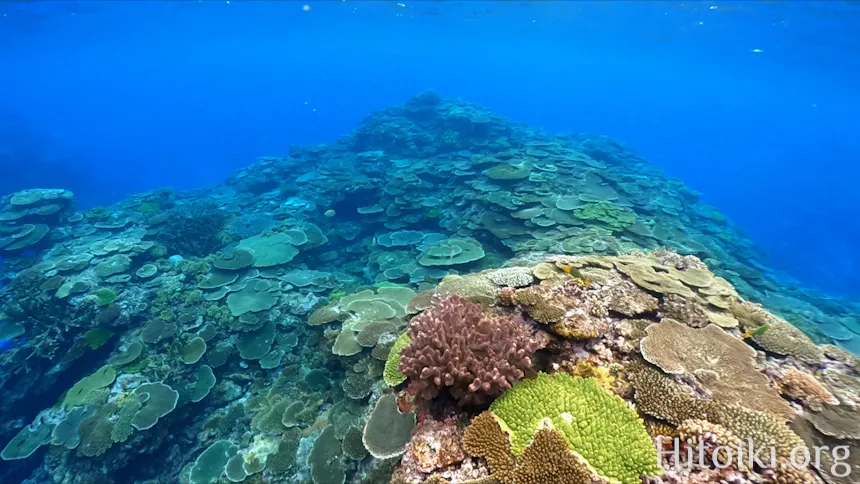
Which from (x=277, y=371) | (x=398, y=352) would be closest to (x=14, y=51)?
(x=277, y=371)

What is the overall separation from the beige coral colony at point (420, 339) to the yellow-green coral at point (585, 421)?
19 mm

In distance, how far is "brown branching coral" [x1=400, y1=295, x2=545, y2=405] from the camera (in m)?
3.61

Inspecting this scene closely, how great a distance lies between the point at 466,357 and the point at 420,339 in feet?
1.81

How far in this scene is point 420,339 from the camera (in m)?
3.98

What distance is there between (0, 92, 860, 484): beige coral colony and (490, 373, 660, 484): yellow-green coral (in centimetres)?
2

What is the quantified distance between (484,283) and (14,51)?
9507cm

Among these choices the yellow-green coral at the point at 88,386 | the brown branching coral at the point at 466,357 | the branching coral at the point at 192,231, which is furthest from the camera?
the branching coral at the point at 192,231

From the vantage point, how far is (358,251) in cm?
1630

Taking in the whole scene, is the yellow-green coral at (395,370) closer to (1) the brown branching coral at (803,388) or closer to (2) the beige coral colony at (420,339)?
(2) the beige coral colony at (420,339)

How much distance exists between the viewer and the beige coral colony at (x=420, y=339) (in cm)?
336

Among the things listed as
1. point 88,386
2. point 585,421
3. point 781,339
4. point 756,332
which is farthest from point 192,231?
point 781,339

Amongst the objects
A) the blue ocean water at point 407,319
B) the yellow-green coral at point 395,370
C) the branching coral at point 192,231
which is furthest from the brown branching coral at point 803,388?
the branching coral at point 192,231

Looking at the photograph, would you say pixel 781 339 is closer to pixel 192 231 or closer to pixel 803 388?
pixel 803 388

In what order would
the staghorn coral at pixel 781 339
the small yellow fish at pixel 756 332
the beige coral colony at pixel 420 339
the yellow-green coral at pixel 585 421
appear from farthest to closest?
the small yellow fish at pixel 756 332
the staghorn coral at pixel 781 339
the beige coral colony at pixel 420 339
the yellow-green coral at pixel 585 421
